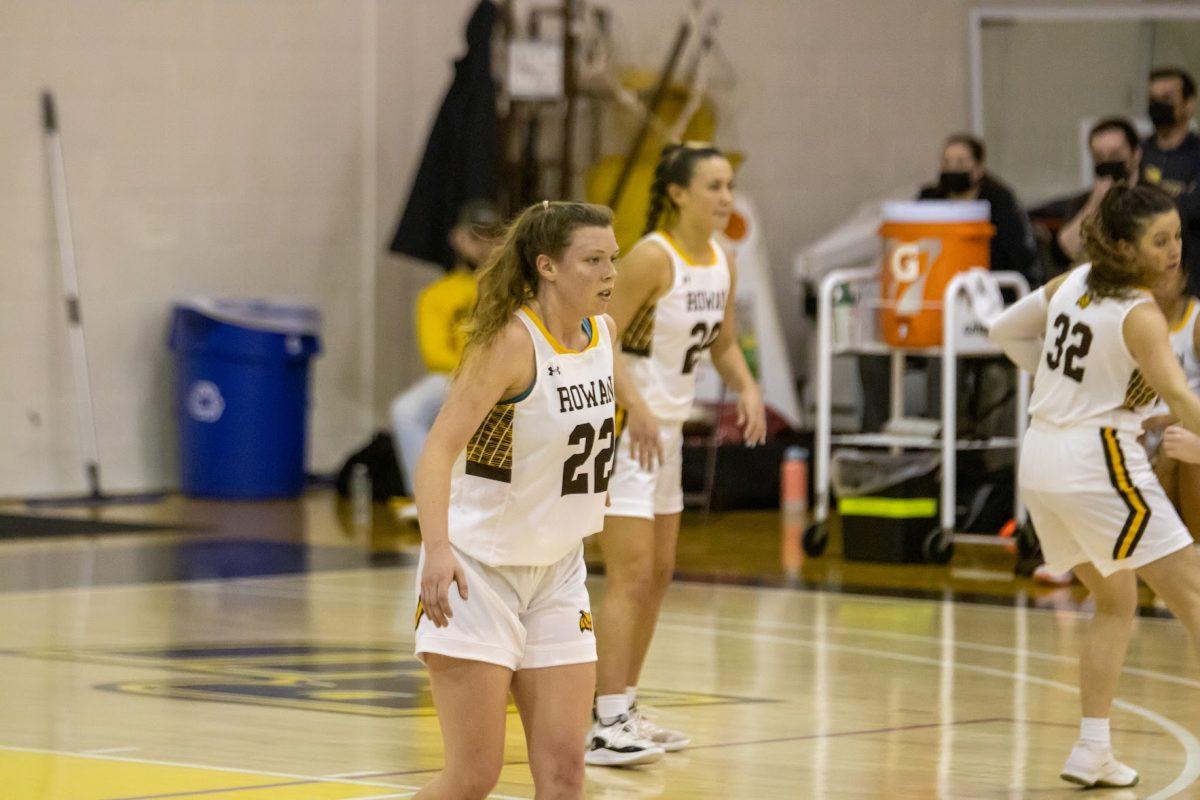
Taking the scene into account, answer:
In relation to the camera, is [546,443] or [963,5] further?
[963,5]

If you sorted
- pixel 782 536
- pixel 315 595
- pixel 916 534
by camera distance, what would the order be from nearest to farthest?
pixel 315 595 → pixel 916 534 → pixel 782 536

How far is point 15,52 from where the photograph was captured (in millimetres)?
11016

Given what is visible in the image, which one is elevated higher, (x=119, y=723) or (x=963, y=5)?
(x=963, y=5)

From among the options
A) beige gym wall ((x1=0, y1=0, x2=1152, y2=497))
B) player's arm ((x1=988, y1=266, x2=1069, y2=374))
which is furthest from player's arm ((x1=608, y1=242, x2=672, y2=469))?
beige gym wall ((x1=0, y1=0, x2=1152, y2=497))

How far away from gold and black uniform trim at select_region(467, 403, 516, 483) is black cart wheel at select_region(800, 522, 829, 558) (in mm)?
5778

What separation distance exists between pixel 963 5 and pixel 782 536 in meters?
5.22

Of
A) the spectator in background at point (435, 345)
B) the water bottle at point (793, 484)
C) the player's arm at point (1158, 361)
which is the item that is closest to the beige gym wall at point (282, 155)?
the spectator in background at point (435, 345)

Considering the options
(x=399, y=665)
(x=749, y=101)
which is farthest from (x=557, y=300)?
(x=749, y=101)

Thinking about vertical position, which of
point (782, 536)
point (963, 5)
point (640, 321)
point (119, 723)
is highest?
point (963, 5)

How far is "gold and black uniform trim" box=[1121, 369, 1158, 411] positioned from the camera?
4945mm

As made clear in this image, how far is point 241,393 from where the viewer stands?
37.8 ft

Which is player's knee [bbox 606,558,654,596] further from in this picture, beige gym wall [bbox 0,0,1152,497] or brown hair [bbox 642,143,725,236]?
beige gym wall [bbox 0,0,1152,497]

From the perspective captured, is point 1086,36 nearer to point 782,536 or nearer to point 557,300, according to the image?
point 782,536

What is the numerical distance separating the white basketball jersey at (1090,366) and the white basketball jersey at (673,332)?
0.99 m
